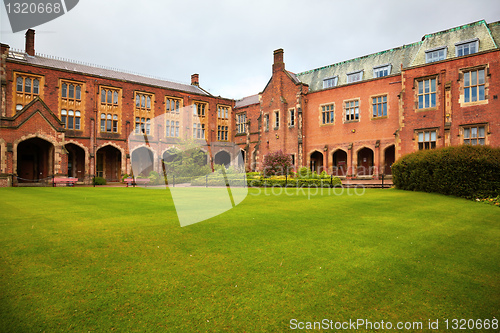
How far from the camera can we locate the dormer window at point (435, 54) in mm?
24434

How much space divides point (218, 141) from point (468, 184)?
33146 millimetres

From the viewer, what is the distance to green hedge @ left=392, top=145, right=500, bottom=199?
1263cm

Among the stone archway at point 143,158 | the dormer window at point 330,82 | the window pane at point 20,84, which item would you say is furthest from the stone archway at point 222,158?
the window pane at point 20,84

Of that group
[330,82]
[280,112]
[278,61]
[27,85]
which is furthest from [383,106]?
[27,85]

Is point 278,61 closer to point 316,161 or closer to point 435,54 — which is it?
point 316,161

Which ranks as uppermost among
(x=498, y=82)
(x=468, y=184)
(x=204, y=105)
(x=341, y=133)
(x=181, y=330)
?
(x=204, y=105)

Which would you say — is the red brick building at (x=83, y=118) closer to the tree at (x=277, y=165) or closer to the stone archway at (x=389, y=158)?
the tree at (x=277, y=165)

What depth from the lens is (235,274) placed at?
13.1 ft

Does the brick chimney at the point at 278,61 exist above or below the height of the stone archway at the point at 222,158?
above

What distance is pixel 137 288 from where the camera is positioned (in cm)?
353

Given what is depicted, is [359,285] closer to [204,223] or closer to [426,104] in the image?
[204,223]

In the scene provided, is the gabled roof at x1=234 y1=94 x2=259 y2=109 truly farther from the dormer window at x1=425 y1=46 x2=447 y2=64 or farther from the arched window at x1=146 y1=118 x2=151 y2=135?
the dormer window at x1=425 y1=46 x2=447 y2=64

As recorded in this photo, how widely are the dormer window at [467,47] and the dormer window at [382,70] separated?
5768 mm

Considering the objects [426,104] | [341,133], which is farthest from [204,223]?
[341,133]
